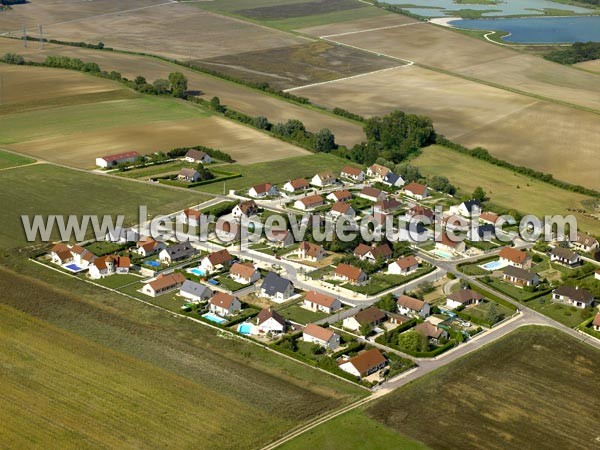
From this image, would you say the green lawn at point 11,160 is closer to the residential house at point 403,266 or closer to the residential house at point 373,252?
the residential house at point 373,252

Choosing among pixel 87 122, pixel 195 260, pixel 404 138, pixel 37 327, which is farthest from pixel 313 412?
pixel 87 122

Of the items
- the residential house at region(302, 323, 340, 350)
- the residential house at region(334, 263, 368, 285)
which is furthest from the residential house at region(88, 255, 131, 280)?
the residential house at region(302, 323, 340, 350)

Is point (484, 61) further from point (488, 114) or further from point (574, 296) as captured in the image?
point (574, 296)

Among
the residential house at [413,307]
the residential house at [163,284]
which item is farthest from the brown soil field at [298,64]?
the residential house at [413,307]

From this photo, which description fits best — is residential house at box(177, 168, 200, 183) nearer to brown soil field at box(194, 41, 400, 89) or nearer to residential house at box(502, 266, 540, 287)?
residential house at box(502, 266, 540, 287)

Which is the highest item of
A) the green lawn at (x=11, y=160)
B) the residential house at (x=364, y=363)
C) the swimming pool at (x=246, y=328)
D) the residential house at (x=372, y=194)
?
the green lawn at (x=11, y=160)

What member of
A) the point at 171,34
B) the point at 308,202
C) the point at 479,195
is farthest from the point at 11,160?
the point at 171,34
